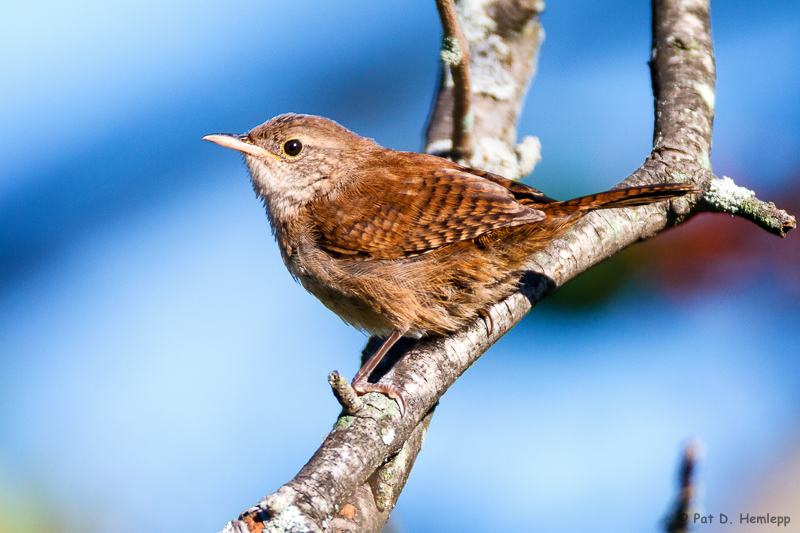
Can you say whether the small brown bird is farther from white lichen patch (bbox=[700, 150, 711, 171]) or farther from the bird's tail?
white lichen patch (bbox=[700, 150, 711, 171])

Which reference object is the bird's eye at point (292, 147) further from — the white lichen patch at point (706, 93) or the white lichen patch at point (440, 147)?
the white lichen patch at point (706, 93)

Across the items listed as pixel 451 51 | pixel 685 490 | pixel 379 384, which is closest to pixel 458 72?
pixel 451 51

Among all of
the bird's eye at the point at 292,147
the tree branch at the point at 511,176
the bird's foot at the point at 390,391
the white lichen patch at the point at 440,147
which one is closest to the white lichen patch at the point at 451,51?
the tree branch at the point at 511,176

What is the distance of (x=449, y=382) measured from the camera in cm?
265

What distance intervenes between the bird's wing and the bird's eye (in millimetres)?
503

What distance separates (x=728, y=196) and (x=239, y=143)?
238cm

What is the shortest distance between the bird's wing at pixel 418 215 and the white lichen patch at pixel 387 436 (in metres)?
0.94

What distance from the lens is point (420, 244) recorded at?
9.12 ft

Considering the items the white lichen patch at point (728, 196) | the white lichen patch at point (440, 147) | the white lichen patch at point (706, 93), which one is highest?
the white lichen patch at point (706, 93)

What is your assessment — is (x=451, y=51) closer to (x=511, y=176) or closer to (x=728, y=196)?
(x=511, y=176)

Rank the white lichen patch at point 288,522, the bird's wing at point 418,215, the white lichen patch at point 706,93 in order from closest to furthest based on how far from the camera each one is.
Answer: the white lichen patch at point 288,522 → the bird's wing at point 418,215 → the white lichen patch at point 706,93

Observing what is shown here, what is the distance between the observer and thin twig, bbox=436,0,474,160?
313 centimetres

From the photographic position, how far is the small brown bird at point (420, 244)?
2.75m

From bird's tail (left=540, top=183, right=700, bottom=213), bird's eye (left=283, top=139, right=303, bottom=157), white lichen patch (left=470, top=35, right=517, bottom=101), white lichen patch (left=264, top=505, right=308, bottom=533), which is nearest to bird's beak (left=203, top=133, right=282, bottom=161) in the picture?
bird's eye (left=283, top=139, right=303, bottom=157)
